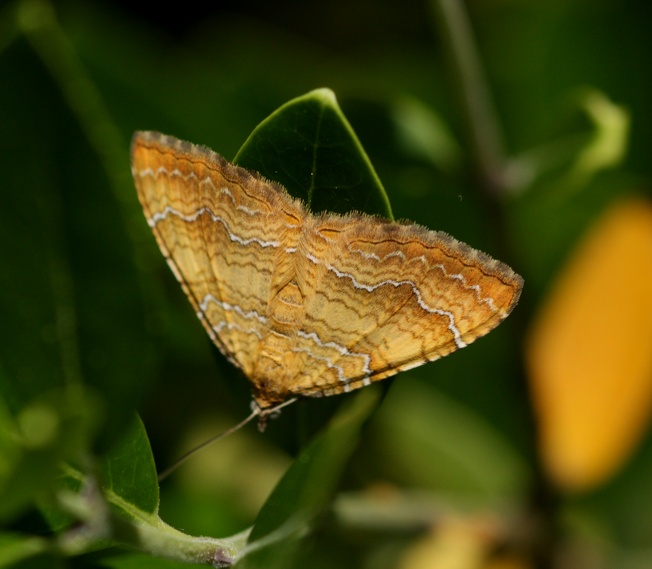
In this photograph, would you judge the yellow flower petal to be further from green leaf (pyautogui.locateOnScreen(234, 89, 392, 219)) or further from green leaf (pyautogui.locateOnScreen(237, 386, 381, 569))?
green leaf (pyautogui.locateOnScreen(237, 386, 381, 569))

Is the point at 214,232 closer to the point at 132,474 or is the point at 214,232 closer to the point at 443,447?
the point at 132,474

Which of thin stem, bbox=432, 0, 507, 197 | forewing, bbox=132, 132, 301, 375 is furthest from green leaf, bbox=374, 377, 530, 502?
forewing, bbox=132, 132, 301, 375

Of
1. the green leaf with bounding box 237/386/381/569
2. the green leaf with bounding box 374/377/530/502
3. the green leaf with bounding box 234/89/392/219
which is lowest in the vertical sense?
the green leaf with bounding box 374/377/530/502

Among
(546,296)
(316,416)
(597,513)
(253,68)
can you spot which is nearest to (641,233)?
(546,296)

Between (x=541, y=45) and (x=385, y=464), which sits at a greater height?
(x=541, y=45)

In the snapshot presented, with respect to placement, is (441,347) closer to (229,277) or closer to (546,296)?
(229,277)

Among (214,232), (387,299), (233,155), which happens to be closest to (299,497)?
(387,299)
